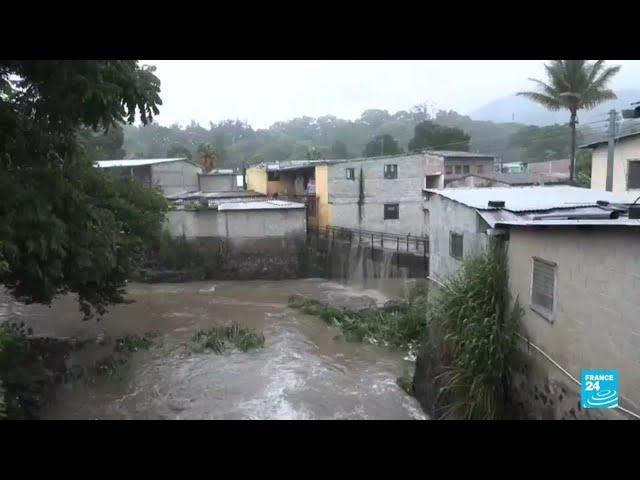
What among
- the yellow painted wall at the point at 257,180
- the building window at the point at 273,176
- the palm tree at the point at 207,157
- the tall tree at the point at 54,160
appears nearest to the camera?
the tall tree at the point at 54,160

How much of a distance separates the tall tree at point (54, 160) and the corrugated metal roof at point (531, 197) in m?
5.83

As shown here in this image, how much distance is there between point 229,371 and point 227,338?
268 centimetres

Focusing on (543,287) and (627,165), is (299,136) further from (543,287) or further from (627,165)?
(543,287)

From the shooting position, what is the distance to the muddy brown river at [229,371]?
1104 cm

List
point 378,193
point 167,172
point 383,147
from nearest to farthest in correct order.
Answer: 1. point 378,193
2. point 167,172
3. point 383,147

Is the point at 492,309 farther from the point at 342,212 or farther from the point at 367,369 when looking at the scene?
the point at 342,212

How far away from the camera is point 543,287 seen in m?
6.78

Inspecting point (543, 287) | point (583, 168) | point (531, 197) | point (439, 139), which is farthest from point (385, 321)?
point (439, 139)

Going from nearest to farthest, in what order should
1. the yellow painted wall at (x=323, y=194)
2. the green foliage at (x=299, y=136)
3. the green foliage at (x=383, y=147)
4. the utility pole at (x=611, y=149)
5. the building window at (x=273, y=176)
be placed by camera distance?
the utility pole at (x=611, y=149) → the yellow painted wall at (x=323, y=194) → the building window at (x=273, y=176) → the green foliage at (x=383, y=147) → the green foliage at (x=299, y=136)

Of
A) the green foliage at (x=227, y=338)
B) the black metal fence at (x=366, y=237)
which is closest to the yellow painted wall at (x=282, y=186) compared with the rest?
the black metal fence at (x=366, y=237)

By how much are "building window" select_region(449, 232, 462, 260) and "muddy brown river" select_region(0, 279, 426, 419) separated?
10.3 feet

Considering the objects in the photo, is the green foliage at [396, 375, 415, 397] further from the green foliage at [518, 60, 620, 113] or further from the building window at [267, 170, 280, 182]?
the building window at [267, 170, 280, 182]

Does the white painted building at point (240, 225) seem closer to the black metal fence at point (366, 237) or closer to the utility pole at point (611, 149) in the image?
the black metal fence at point (366, 237)
